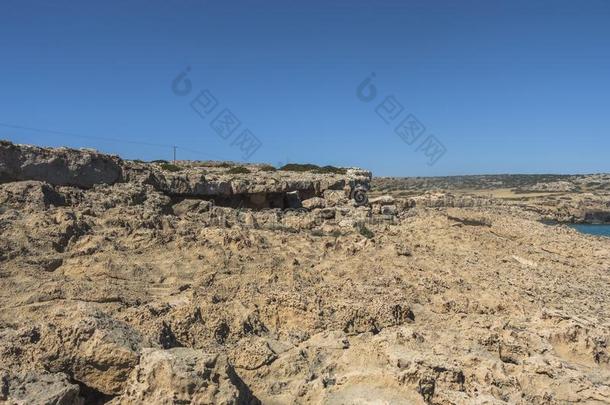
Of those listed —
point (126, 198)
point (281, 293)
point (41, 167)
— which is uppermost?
point (41, 167)

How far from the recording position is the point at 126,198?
12.9 m

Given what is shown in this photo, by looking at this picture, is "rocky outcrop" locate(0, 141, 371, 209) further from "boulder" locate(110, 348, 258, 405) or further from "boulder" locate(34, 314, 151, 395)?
"boulder" locate(110, 348, 258, 405)

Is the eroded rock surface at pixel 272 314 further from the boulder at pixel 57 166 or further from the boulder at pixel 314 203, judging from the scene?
the boulder at pixel 314 203

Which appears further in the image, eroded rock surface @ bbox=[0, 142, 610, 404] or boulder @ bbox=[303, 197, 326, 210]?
boulder @ bbox=[303, 197, 326, 210]

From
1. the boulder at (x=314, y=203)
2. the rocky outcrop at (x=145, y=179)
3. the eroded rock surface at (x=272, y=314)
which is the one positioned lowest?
the eroded rock surface at (x=272, y=314)

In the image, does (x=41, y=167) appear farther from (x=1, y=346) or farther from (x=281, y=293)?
(x=1, y=346)

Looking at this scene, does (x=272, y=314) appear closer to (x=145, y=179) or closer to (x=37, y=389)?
(x=37, y=389)

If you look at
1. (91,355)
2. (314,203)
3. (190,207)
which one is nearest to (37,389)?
(91,355)

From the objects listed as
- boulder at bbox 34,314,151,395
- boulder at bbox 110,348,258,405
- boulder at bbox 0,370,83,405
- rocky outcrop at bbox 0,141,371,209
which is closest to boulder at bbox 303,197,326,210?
rocky outcrop at bbox 0,141,371,209

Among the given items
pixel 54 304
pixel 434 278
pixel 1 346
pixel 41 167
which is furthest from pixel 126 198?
pixel 1 346

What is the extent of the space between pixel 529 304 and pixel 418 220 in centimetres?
732

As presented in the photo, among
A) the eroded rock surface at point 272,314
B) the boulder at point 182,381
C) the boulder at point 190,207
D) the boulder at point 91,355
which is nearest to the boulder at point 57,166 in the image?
the eroded rock surface at point 272,314

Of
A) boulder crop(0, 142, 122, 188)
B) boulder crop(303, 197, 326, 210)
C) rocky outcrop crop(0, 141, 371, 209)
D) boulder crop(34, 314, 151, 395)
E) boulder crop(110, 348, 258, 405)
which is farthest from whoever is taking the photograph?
boulder crop(303, 197, 326, 210)

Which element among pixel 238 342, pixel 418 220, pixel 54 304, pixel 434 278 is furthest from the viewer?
pixel 418 220
